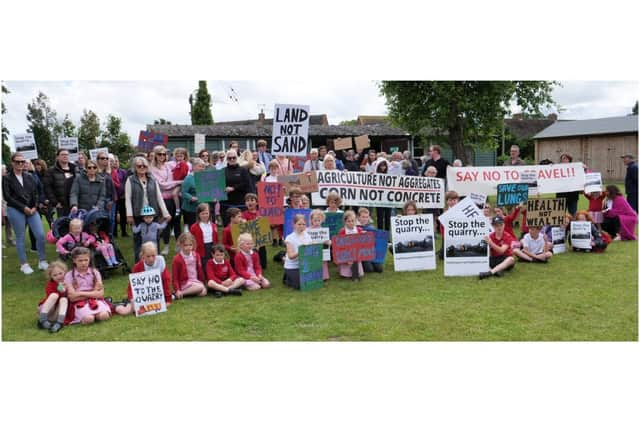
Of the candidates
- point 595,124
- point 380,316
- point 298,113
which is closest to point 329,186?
point 298,113

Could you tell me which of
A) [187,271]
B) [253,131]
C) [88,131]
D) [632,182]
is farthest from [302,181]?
[88,131]

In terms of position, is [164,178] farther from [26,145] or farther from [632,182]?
[632,182]

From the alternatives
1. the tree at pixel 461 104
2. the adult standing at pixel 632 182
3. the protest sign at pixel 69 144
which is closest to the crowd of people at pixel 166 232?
the protest sign at pixel 69 144

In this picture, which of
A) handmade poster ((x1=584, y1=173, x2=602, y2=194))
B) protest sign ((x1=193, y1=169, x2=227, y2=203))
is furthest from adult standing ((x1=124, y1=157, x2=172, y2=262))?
handmade poster ((x1=584, y1=173, x2=602, y2=194))

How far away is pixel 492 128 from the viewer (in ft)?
80.6

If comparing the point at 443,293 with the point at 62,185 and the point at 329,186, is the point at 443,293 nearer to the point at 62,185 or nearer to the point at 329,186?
the point at 329,186

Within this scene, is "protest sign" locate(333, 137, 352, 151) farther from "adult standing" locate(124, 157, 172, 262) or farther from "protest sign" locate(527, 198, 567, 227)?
"adult standing" locate(124, 157, 172, 262)

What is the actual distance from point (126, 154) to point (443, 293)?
1382 inches

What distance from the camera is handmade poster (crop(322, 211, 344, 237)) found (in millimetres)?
8844

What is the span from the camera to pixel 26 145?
11805 mm

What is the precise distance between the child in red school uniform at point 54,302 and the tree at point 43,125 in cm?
3354

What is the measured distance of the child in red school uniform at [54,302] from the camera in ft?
20.1

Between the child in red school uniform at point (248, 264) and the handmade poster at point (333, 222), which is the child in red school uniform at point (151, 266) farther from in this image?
the handmade poster at point (333, 222)

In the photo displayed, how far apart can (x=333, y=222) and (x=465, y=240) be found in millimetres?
2262
